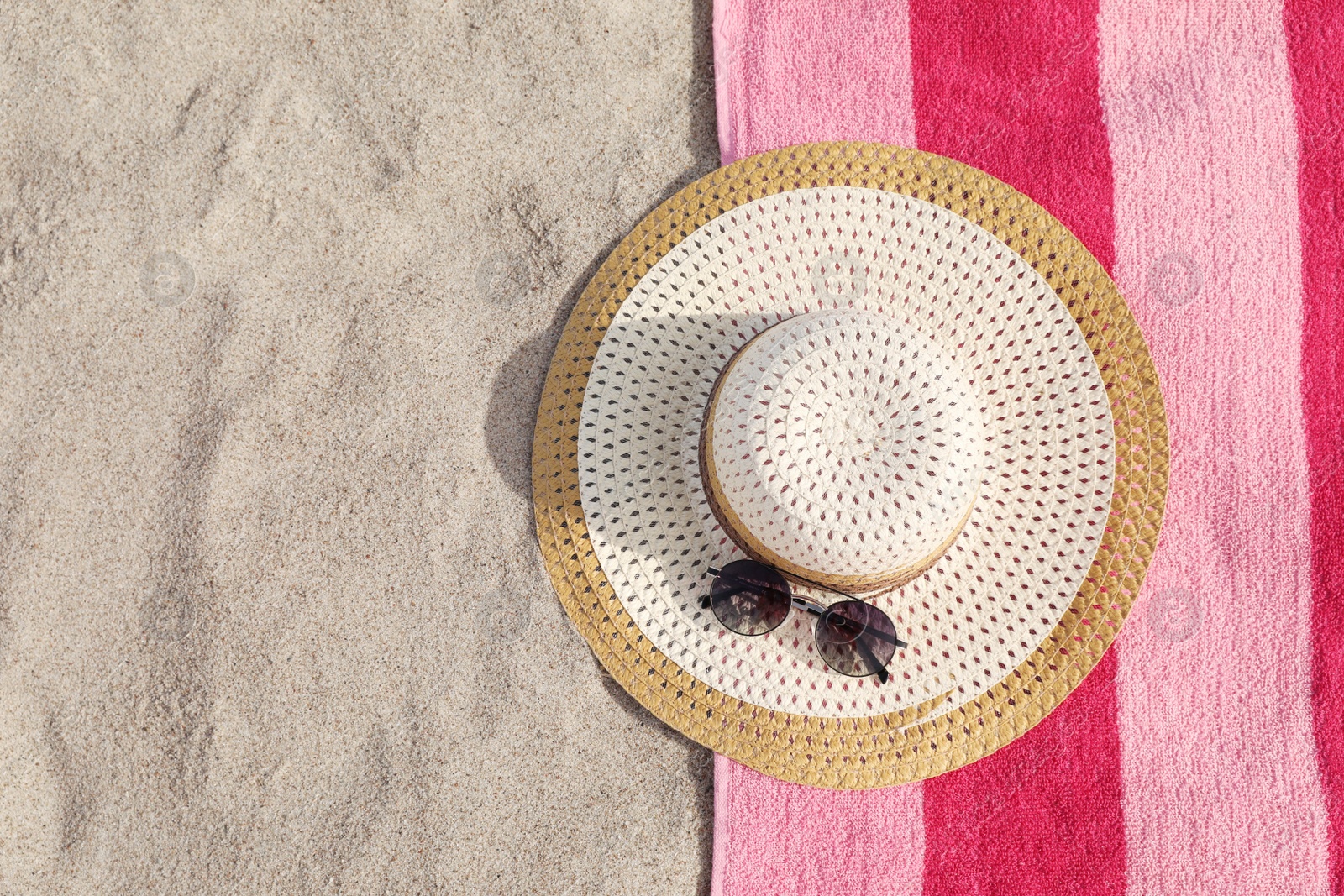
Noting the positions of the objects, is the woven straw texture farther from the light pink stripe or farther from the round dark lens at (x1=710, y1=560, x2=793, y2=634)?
the light pink stripe

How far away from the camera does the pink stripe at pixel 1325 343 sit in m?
0.97

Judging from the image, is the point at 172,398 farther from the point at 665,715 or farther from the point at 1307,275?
the point at 1307,275

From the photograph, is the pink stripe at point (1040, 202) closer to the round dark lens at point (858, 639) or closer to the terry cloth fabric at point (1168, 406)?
the terry cloth fabric at point (1168, 406)

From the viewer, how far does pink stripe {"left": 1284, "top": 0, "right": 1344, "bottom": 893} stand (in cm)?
97

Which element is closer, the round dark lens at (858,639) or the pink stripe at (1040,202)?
the round dark lens at (858,639)

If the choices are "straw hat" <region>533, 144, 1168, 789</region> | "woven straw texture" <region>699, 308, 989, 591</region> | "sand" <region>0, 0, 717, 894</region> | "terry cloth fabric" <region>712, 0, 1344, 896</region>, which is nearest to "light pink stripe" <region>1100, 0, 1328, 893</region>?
"terry cloth fabric" <region>712, 0, 1344, 896</region>

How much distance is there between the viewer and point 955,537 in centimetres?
83

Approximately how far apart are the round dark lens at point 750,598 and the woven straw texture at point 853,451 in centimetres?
7

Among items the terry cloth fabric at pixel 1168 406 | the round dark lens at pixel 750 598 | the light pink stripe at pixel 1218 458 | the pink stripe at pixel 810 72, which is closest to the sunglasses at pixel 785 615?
the round dark lens at pixel 750 598

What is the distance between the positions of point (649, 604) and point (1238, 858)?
0.70 m

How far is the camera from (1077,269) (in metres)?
0.92

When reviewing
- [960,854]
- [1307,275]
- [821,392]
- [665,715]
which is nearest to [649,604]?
[665,715]

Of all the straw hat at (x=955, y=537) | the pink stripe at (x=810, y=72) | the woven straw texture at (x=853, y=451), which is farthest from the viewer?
the pink stripe at (x=810, y=72)

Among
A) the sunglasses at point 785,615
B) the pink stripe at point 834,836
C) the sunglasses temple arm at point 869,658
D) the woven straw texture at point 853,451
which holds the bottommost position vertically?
the pink stripe at point 834,836
